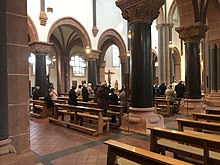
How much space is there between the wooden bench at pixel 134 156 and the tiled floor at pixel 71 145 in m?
1.33

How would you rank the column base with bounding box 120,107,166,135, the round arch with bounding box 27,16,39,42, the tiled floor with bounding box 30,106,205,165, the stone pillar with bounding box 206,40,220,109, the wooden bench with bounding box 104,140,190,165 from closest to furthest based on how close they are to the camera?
the wooden bench with bounding box 104,140,190,165 < the tiled floor with bounding box 30,106,205,165 < the column base with bounding box 120,107,166,135 < the stone pillar with bounding box 206,40,220,109 < the round arch with bounding box 27,16,39,42

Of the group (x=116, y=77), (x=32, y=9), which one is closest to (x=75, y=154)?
(x=32, y=9)

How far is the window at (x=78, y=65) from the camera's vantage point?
26969 mm

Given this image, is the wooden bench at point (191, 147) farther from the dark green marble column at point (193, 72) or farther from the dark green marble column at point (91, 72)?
the dark green marble column at point (91, 72)

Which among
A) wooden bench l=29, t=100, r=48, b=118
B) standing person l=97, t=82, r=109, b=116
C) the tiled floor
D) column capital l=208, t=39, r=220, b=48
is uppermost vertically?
column capital l=208, t=39, r=220, b=48

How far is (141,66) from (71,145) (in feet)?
10.00

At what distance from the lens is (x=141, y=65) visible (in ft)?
21.2

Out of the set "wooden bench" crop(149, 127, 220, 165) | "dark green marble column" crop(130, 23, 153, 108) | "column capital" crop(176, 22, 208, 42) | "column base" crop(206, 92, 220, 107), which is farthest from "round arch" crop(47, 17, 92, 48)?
"wooden bench" crop(149, 127, 220, 165)

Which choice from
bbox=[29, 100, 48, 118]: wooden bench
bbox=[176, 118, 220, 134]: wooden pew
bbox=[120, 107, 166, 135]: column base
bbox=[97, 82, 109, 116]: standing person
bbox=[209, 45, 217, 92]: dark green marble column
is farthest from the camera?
bbox=[209, 45, 217, 92]: dark green marble column

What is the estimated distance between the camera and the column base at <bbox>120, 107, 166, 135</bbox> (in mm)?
6216

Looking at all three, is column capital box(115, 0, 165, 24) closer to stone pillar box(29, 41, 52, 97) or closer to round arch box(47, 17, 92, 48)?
stone pillar box(29, 41, 52, 97)

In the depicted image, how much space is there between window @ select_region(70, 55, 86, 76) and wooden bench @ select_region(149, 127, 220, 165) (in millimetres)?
24004

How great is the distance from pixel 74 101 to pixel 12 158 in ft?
19.7

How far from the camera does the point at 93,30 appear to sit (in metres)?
16.1
